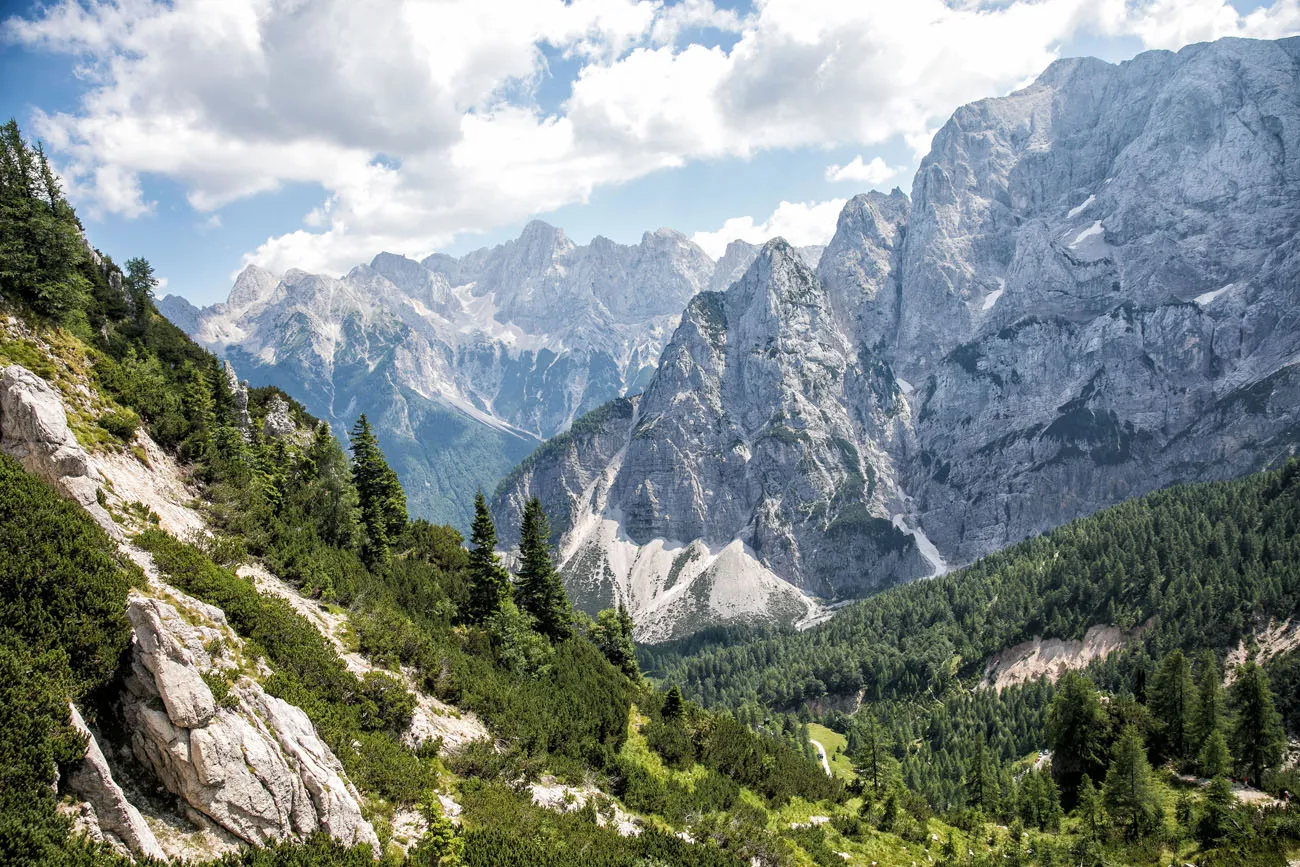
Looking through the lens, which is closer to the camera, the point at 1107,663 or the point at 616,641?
the point at 616,641

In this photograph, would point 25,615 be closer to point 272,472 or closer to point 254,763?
point 254,763

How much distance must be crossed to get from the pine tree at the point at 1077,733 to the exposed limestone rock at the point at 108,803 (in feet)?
234

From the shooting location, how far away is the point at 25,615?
18328 mm

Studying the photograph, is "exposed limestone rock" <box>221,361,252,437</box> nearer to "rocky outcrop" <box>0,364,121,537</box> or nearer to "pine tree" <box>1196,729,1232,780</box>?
"rocky outcrop" <box>0,364,121,537</box>

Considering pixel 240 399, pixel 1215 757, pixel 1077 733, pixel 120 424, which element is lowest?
pixel 1077 733

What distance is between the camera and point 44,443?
26.3 m

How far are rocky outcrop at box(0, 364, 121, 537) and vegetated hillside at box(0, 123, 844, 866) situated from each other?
110 mm

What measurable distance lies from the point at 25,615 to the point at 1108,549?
205m

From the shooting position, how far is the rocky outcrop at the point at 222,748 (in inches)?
712

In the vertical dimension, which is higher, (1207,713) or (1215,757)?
(1207,713)

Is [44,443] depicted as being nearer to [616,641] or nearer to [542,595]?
[542,595]

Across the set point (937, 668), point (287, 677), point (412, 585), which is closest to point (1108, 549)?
point (937, 668)

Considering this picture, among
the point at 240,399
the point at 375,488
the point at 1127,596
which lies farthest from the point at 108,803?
the point at 1127,596

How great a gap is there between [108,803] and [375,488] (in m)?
41.1
